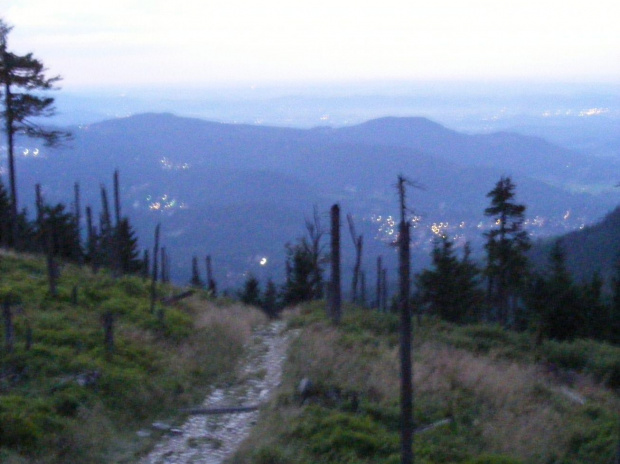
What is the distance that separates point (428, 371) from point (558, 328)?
17884mm

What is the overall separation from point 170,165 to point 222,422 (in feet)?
604

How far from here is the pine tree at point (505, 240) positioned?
106 feet

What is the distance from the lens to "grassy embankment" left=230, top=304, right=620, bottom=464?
8.41 metres

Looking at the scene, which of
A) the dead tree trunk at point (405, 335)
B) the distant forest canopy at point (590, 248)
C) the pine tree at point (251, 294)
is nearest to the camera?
the dead tree trunk at point (405, 335)

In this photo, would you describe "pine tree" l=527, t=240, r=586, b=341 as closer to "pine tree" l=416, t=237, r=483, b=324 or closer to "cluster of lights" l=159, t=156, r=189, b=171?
"pine tree" l=416, t=237, r=483, b=324

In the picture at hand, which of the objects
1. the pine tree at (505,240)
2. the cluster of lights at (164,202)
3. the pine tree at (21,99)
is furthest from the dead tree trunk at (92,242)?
the cluster of lights at (164,202)

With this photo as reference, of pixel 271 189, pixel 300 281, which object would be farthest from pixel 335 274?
pixel 271 189

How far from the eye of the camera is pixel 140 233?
438 feet

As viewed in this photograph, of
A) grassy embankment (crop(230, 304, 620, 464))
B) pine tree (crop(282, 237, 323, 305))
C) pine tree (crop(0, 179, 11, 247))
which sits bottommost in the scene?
pine tree (crop(282, 237, 323, 305))

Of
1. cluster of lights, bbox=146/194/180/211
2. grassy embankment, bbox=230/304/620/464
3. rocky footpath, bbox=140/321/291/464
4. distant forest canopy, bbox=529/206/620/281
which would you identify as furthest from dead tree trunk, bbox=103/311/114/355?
cluster of lights, bbox=146/194/180/211

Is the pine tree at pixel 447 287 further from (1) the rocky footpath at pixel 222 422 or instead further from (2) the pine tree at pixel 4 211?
(2) the pine tree at pixel 4 211

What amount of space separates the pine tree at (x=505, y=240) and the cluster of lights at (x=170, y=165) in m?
156

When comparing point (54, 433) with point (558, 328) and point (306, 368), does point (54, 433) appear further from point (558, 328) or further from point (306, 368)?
point (558, 328)

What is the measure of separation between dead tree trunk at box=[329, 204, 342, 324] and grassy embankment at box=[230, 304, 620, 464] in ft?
10.6
